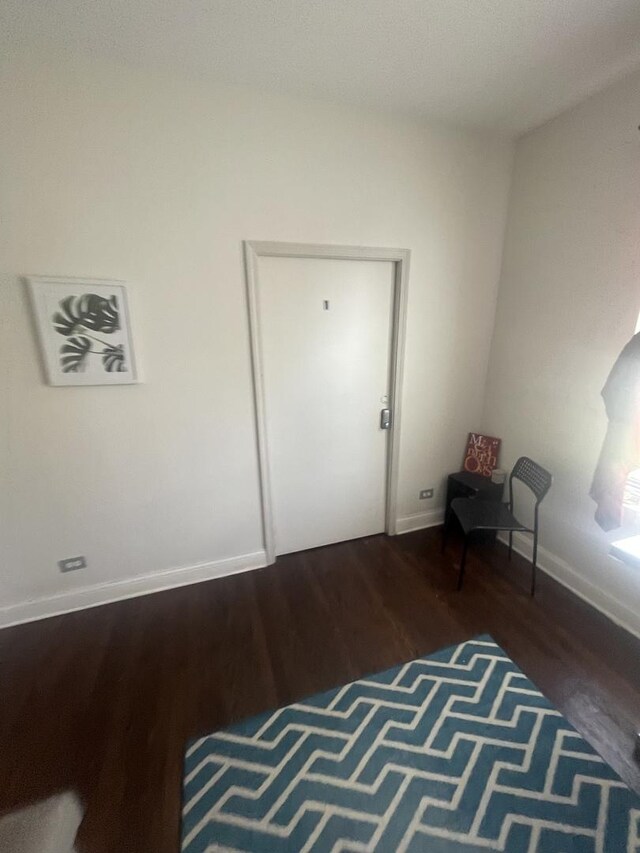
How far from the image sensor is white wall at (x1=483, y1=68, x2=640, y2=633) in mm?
1757

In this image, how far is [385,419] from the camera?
2443 millimetres

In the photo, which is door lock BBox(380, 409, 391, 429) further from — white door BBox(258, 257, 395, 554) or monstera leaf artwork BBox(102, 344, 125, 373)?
monstera leaf artwork BBox(102, 344, 125, 373)

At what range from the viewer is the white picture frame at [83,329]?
1.63 m

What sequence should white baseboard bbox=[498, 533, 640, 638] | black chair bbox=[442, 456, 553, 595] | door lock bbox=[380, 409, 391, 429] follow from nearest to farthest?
white baseboard bbox=[498, 533, 640, 638], black chair bbox=[442, 456, 553, 595], door lock bbox=[380, 409, 391, 429]

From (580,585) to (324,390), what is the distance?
1961 millimetres

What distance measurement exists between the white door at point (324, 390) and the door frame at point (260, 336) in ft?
0.14

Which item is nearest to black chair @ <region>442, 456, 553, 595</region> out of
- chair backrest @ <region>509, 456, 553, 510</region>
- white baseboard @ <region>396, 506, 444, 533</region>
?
chair backrest @ <region>509, 456, 553, 510</region>

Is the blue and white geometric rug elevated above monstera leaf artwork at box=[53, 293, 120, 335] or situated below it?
below

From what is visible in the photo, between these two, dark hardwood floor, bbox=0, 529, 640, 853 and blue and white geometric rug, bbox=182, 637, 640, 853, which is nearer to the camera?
blue and white geometric rug, bbox=182, 637, 640, 853

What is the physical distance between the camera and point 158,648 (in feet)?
5.94

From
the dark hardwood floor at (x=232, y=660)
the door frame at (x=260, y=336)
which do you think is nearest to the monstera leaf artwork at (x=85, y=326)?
the door frame at (x=260, y=336)

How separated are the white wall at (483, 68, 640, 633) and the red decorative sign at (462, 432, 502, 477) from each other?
0.46 feet

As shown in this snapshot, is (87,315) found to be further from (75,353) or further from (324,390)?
(324,390)

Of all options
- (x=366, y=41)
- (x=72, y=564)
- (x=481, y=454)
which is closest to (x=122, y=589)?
(x=72, y=564)
